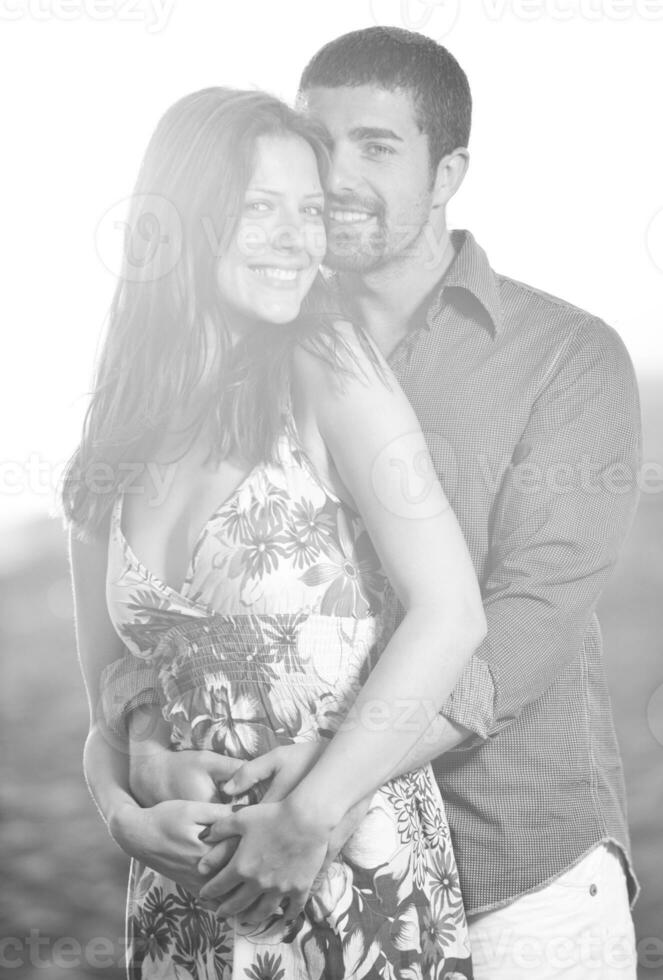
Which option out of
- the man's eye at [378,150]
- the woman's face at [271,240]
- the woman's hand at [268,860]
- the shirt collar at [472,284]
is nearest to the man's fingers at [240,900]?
the woman's hand at [268,860]

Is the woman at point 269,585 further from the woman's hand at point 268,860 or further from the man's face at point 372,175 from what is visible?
Result: the man's face at point 372,175

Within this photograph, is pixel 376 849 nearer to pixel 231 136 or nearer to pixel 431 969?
pixel 431 969

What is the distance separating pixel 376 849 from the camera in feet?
2.91

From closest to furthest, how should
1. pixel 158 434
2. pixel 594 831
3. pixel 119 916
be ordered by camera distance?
pixel 158 434 → pixel 594 831 → pixel 119 916

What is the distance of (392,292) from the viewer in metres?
1.19

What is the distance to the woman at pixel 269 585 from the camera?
86 cm

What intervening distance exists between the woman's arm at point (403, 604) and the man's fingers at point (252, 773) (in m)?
0.02

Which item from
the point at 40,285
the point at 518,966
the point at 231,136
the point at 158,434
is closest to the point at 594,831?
the point at 518,966

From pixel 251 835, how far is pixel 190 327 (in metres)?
0.41

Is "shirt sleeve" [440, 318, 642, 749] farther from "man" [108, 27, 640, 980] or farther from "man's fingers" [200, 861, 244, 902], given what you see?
"man's fingers" [200, 861, 244, 902]

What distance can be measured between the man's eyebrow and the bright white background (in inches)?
10.7

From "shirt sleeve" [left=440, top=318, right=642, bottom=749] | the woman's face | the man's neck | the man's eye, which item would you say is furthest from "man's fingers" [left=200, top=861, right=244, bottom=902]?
the man's eye

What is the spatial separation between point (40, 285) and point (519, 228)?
2.10 ft

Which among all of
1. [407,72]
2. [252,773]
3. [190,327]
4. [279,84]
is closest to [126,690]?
[252,773]
